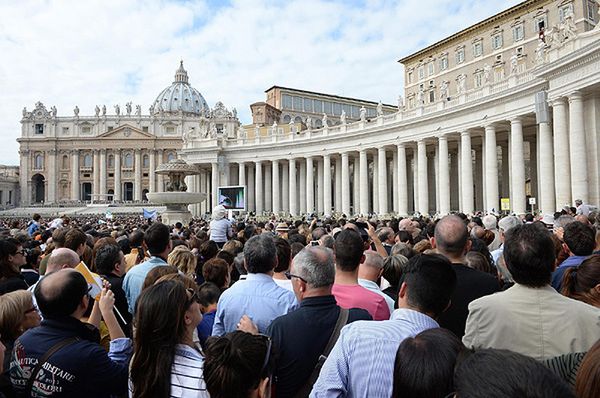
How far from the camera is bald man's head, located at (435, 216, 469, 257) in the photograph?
206 inches

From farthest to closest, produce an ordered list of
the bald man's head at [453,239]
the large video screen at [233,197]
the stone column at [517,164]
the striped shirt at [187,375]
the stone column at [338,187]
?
the stone column at [338,187]
the large video screen at [233,197]
the stone column at [517,164]
the bald man's head at [453,239]
the striped shirt at [187,375]

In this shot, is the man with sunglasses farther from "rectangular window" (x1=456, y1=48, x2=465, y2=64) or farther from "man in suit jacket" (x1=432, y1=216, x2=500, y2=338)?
"rectangular window" (x1=456, y1=48, x2=465, y2=64)

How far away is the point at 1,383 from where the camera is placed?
351cm

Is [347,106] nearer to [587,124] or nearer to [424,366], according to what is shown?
[587,124]

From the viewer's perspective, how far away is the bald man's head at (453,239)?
524 cm

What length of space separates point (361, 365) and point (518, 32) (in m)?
62.2

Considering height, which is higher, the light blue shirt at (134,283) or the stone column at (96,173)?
the stone column at (96,173)

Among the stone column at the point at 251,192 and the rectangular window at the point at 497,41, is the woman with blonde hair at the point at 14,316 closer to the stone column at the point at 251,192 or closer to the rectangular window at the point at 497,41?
the stone column at the point at 251,192

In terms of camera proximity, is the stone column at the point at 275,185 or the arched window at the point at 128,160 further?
the arched window at the point at 128,160

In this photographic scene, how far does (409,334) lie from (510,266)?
147 centimetres

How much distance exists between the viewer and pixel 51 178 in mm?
113312

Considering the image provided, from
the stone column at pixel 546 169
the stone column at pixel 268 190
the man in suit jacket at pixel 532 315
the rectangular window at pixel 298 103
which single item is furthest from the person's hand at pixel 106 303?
the rectangular window at pixel 298 103

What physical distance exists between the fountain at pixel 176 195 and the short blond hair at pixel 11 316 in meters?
27.3

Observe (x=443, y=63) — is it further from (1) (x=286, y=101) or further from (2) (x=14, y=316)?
(2) (x=14, y=316)
